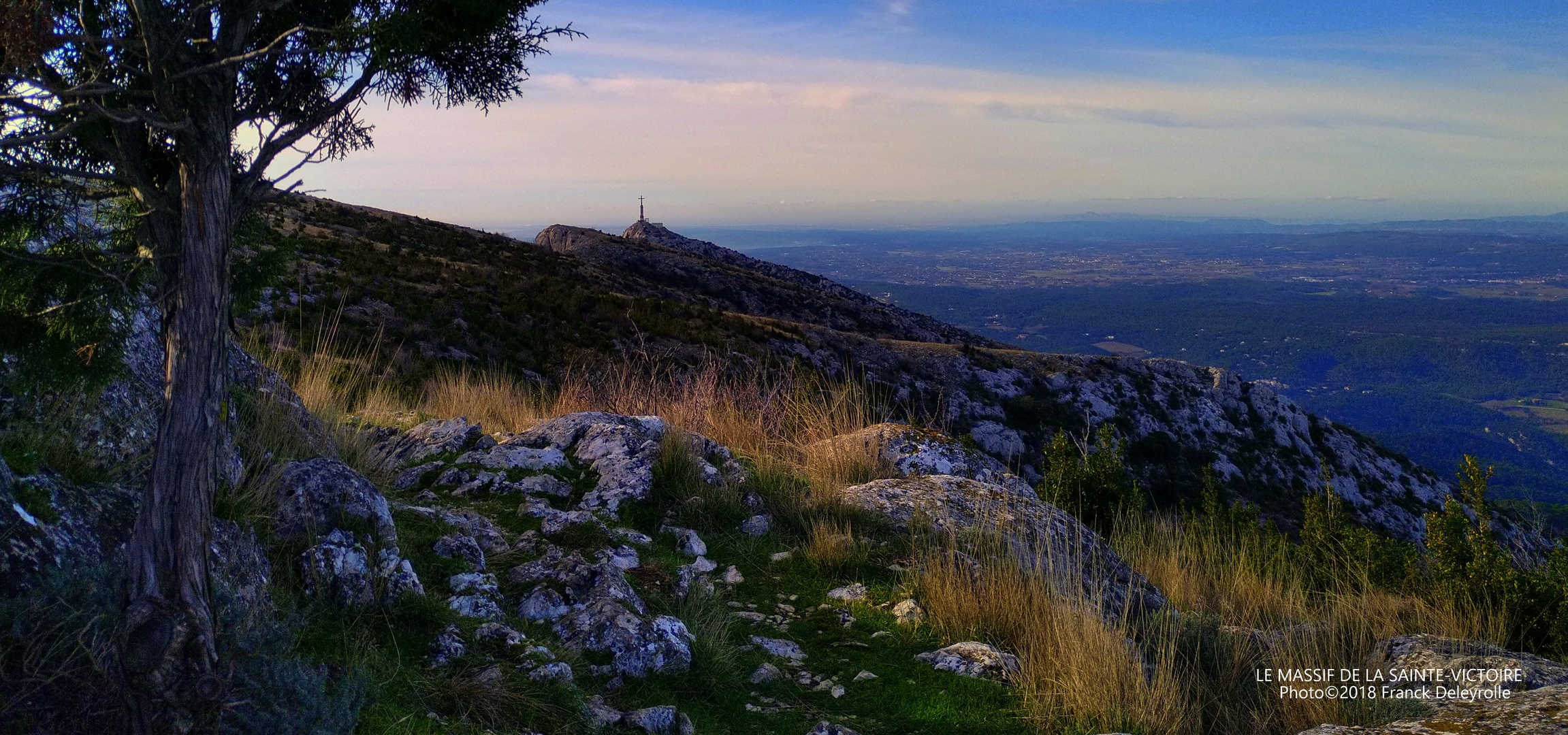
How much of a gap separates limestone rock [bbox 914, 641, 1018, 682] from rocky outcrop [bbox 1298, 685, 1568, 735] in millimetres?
1283

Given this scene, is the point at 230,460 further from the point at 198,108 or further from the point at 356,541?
the point at 198,108

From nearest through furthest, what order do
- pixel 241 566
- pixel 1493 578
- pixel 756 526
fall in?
pixel 241 566 → pixel 1493 578 → pixel 756 526

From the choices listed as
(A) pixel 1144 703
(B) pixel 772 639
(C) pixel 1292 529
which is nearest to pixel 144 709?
(B) pixel 772 639

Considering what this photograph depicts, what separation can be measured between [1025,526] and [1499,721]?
2.67m

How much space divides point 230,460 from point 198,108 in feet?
6.68

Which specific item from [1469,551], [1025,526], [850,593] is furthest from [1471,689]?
[850,593]

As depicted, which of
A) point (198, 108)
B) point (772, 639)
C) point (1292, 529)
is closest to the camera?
point (198, 108)

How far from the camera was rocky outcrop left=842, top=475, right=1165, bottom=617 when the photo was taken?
4551 millimetres

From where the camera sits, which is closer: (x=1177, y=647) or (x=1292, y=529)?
(x=1177, y=647)

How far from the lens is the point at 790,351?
28.5m

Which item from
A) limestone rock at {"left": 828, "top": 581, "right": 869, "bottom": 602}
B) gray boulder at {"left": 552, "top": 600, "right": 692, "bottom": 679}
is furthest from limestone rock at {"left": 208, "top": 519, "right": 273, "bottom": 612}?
limestone rock at {"left": 828, "top": 581, "right": 869, "bottom": 602}

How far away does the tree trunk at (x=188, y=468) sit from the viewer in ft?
6.95

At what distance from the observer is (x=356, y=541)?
11.7 ft

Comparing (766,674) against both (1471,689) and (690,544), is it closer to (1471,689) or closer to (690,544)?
(690,544)
